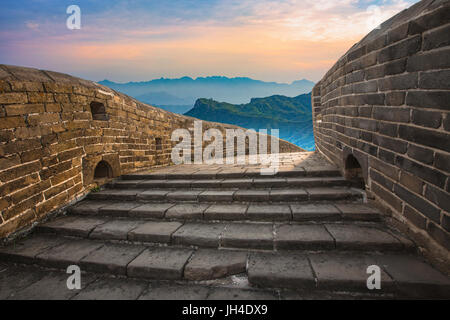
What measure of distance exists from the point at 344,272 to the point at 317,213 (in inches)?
36.3

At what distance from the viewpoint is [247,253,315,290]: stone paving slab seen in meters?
2.08

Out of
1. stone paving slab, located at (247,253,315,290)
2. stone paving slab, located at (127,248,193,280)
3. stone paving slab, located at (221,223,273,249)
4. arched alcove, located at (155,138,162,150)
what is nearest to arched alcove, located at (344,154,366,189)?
stone paving slab, located at (221,223,273,249)

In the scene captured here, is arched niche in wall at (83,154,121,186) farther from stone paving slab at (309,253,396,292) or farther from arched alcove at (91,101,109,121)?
stone paving slab at (309,253,396,292)

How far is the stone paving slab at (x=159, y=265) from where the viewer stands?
2.34 meters

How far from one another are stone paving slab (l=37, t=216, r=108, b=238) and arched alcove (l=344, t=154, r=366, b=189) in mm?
3961

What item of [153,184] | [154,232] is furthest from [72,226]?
[153,184]

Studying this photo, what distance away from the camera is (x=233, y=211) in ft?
10.5

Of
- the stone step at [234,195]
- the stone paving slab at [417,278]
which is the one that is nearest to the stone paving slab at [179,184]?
the stone step at [234,195]

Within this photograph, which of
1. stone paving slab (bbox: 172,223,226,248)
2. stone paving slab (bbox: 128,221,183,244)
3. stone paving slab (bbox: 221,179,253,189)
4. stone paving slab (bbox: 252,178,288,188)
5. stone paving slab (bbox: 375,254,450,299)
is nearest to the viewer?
stone paving slab (bbox: 375,254,450,299)

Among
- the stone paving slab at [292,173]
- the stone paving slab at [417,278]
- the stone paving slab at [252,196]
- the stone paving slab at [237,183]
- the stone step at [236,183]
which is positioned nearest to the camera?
the stone paving slab at [417,278]

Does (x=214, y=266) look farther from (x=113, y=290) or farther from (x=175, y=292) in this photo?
(x=113, y=290)

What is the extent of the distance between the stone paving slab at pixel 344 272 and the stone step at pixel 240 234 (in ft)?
0.45

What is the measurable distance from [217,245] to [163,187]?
2.07m

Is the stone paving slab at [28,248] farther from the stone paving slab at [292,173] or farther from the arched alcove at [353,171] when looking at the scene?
the arched alcove at [353,171]
